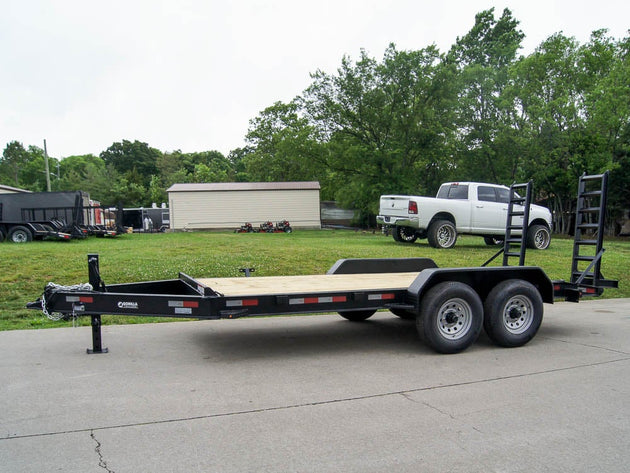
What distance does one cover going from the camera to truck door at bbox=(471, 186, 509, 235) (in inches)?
653

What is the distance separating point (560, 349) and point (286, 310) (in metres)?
3.53

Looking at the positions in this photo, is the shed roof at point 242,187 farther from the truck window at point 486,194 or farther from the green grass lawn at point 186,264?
the truck window at point 486,194

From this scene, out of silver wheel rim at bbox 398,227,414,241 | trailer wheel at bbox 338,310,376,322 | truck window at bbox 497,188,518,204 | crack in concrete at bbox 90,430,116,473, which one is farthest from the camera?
silver wheel rim at bbox 398,227,414,241

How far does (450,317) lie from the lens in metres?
5.98

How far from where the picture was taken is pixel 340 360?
5719 mm

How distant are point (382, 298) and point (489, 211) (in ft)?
39.2

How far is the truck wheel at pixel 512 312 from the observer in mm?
6203

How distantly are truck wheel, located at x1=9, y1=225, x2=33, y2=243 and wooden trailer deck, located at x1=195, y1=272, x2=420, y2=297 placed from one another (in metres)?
16.2

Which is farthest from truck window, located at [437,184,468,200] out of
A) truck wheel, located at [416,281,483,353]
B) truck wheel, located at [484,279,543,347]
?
truck wheel, located at [416,281,483,353]

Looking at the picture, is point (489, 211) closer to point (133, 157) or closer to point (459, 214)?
point (459, 214)

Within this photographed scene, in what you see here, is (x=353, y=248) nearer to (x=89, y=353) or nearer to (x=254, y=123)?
(x=89, y=353)

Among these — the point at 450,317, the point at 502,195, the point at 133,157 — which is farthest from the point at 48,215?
the point at 133,157

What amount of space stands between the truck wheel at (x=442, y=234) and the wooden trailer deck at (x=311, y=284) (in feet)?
28.2

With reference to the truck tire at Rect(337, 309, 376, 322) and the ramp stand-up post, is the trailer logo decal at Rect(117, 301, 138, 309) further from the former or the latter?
the truck tire at Rect(337, 309, 376, 322)
